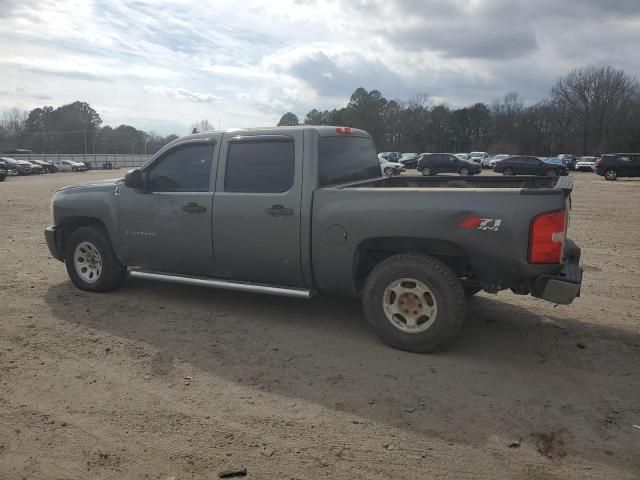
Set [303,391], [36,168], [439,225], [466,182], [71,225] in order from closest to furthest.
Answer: [303,391] < [439,225] < [466,182] < [71,225] < [36,168]

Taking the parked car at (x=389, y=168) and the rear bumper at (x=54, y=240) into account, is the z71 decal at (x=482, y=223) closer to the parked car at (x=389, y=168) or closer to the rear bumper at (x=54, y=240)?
the rear bumper at (x=54, y=240)

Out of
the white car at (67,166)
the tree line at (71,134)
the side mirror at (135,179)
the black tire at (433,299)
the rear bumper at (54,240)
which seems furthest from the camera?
the tree line at (71,134)

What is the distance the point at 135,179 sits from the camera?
222 inches

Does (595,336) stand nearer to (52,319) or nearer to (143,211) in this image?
(143,211)

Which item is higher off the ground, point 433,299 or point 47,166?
point 47,166

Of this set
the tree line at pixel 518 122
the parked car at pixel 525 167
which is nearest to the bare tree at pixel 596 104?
the tree line at pixel 518 122

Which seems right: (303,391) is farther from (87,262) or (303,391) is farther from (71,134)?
(71,134)

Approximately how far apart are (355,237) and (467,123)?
103016 millimetres

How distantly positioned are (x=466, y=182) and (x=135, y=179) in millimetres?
3781

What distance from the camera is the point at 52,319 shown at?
17.3ft

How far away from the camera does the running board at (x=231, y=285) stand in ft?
15.8

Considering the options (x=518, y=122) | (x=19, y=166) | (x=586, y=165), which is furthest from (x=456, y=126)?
(x=19, y=166)

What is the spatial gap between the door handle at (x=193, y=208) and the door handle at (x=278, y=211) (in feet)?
2.56

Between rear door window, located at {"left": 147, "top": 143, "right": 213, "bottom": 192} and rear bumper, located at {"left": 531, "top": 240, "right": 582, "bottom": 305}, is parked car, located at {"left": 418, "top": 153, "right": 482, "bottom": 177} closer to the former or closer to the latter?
rear door window, located at {"left": 147, "top": 143, "right": 213, "bottom": 192}
